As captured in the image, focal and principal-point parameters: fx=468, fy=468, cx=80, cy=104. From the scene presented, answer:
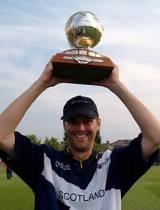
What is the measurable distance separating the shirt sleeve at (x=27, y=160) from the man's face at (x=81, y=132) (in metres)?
0.29

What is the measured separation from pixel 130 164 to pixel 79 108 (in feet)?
2.05

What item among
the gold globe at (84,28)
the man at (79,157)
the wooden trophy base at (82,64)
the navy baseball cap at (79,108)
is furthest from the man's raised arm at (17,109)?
the gold globe at (84,28)

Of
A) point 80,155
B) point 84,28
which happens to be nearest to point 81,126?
point 80,155

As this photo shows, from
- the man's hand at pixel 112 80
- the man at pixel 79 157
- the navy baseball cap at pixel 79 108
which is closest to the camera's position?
the man at pixel 79 157

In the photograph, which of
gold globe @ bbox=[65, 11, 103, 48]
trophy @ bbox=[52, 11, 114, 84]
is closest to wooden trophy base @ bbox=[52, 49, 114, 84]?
trophy @ bbox=[52, 11, 114, 84]

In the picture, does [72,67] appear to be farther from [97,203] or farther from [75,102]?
[97,203]

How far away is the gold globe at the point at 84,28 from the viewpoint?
403cm

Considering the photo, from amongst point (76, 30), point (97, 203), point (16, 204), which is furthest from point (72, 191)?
point (16, 204)

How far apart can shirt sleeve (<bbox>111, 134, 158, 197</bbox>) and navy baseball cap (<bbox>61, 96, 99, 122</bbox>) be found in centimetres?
39

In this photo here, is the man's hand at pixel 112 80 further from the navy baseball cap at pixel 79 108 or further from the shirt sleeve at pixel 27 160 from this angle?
the shirt sleeve at pixel 27 160

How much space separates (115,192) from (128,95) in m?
0.80

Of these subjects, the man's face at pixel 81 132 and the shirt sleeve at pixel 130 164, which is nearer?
the man's face at pixel 81 132

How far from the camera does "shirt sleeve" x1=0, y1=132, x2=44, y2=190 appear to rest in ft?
12.3

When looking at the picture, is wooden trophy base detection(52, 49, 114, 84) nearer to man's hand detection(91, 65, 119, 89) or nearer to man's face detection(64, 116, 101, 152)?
man's hand detection(91, 65, 119, 89)
